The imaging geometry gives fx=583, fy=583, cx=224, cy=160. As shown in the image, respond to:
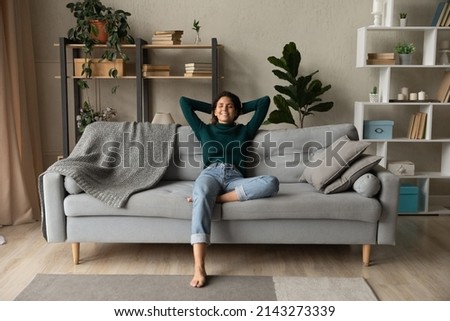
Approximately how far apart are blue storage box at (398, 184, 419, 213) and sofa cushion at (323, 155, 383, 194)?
1.51 meters

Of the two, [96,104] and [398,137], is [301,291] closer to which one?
[398,137]

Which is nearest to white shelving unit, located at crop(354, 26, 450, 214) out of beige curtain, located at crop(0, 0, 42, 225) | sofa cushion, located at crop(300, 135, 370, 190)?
sofa cushion, located at crop(300, 135, 370, 190)

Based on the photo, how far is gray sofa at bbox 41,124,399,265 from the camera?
11.0ft

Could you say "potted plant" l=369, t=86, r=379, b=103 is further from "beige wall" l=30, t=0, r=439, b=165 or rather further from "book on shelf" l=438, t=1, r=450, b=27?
"book on shelf" l=438, t=1, r=450, b=27

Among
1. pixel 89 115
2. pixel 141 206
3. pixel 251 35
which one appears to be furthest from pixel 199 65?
pixel 141 206

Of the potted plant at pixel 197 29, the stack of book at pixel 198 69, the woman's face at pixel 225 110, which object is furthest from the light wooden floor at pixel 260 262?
the potted plant at pixel 197 29

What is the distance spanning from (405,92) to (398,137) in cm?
43

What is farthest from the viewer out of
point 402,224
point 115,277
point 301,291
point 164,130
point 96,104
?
point 96,104

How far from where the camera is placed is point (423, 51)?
5070 millimetres

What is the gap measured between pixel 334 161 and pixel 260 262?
760mm

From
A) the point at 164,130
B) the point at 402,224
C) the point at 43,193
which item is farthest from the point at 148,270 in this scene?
the point at 402,224

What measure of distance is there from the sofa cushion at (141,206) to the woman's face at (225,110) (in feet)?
2.09

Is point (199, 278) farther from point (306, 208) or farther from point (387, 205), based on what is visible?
point (387, 205)

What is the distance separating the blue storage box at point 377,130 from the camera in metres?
4.87
